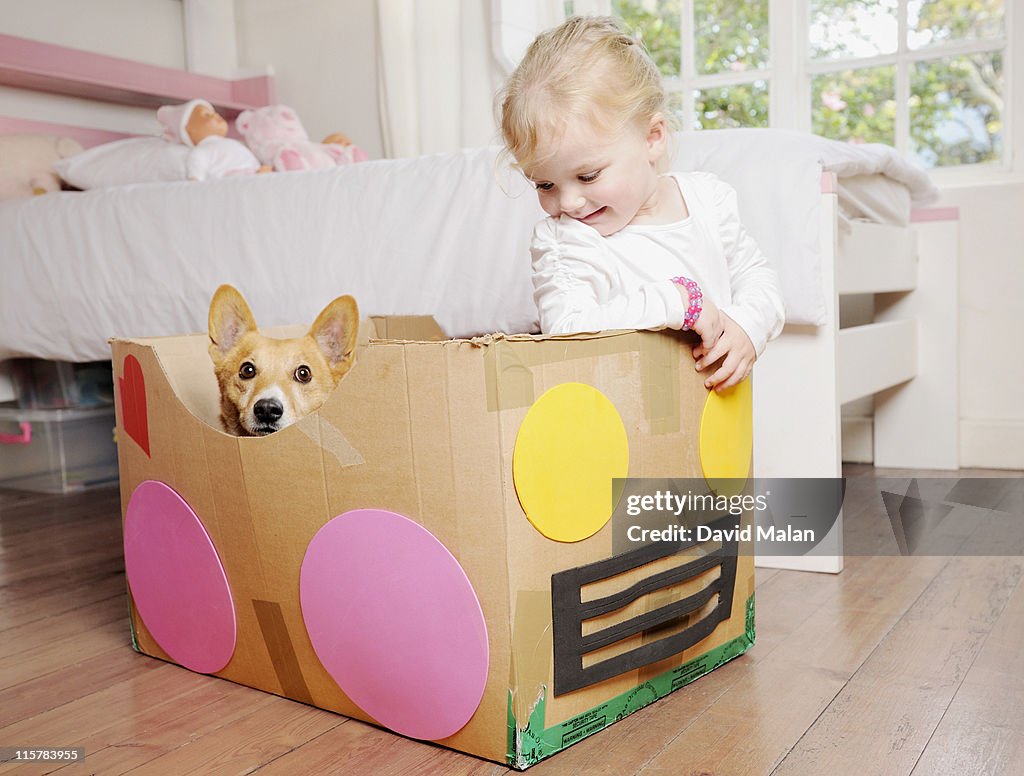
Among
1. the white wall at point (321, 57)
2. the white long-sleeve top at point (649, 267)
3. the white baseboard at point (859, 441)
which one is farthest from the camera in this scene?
the white wall at point (321, 57)

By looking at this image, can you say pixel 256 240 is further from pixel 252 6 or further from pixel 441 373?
pixel 252 6

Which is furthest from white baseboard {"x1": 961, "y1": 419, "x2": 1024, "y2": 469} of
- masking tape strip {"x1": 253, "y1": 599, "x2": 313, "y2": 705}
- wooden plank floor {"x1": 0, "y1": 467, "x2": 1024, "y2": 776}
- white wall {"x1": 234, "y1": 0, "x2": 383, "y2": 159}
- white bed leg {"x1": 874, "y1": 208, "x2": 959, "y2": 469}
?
white wall {"x1": 234, "y1": 0, "x2": 383, "y2": 159}

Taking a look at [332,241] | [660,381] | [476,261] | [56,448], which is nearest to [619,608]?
[660,381]

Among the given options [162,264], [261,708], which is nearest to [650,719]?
[261,708]

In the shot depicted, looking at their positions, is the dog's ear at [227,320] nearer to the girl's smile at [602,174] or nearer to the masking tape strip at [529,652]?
the girl's smile at [602,174]

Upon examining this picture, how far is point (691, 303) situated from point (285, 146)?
1.72 meters

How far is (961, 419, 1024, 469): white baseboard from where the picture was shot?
206 centimetres

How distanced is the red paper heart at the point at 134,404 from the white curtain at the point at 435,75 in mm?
1654

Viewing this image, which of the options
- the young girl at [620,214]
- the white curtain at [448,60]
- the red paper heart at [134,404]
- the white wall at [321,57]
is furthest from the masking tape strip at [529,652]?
the white wall at [321,57]

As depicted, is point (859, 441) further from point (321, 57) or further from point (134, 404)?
point (321, 57)

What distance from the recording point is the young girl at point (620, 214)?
Answer: 0.99 meters

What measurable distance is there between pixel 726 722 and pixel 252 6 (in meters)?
2.86

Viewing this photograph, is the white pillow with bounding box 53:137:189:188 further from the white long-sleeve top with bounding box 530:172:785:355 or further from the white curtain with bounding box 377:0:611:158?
the white long-sleeve top with bounding box 530:172:785:355

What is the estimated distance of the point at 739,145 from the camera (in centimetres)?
139
